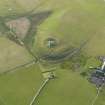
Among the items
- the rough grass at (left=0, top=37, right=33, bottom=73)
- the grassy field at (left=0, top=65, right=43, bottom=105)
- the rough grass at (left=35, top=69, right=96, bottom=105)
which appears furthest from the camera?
the rough grass at (left=0, top=37, right=33, bottom=73)

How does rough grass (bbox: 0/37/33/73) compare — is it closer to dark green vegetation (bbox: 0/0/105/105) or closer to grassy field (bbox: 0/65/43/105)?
dark green vegetation (bbox: 0/0/105/105)

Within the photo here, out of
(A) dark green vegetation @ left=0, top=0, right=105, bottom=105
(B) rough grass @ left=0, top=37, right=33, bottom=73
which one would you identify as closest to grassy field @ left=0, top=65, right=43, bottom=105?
(A) dark green vegetation @ left=0, top=0, right=105, bottom=105

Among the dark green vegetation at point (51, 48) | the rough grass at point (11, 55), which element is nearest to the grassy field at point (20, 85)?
the dark green vegetation at point (51, 48)

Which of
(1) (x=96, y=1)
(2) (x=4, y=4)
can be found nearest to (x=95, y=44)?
(1) (x=96, y=1)

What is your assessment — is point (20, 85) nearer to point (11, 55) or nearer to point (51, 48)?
point (11, 55)

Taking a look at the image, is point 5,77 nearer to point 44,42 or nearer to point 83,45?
point 44,42

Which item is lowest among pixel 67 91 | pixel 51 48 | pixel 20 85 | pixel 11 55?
pixel 67 91

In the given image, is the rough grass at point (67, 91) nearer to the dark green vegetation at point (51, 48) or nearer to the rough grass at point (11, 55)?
the dark green vegetation at point (51, 48)

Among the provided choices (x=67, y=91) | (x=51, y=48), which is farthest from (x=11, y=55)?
(x=67, y=91)
